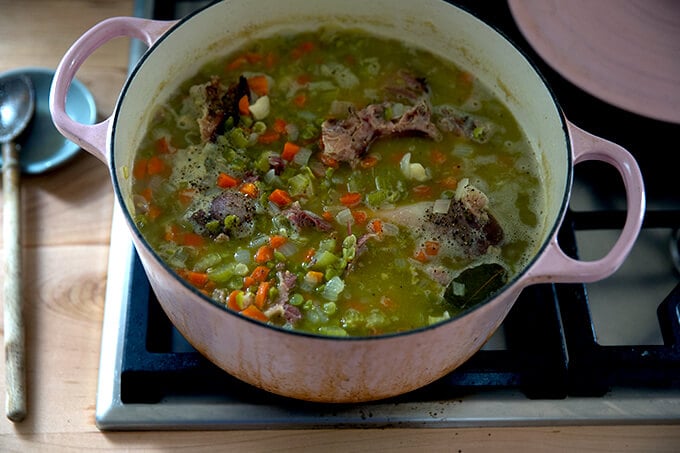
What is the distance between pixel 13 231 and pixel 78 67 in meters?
0.46

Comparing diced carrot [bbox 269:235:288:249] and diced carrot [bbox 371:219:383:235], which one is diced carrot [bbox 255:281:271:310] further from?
diced carrot [bbox 371:219:383:235]

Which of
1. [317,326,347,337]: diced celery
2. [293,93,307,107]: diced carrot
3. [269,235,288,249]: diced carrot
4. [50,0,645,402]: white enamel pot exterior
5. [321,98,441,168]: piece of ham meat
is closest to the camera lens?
[50,0,645,402]: white enamel pot exterior

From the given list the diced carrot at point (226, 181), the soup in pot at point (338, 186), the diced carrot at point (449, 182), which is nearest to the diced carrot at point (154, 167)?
the soup in pot at point (338, 186)

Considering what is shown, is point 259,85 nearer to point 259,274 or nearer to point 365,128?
point 365,128

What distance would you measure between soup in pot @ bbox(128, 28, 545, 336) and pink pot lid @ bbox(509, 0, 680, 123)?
0.16 m

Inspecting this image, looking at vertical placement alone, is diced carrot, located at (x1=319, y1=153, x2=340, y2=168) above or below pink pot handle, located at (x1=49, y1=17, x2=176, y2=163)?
below

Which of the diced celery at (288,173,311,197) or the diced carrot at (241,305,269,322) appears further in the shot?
the diced celery at (288,173,311,197)

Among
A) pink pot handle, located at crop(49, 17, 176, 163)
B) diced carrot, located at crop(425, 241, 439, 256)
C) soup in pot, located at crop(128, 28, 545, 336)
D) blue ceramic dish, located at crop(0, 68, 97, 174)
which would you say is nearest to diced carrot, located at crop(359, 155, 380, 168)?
soup in pot, located at crop(128, 28, 545, 336)

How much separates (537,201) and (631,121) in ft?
0.99

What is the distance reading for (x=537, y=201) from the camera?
4.91ft

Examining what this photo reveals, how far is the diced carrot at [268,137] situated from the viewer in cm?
156

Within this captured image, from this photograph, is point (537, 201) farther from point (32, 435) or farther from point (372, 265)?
point (32, 435)

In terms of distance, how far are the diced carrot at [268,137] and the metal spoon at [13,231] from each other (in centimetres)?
53

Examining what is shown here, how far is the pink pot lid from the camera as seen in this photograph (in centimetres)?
154
